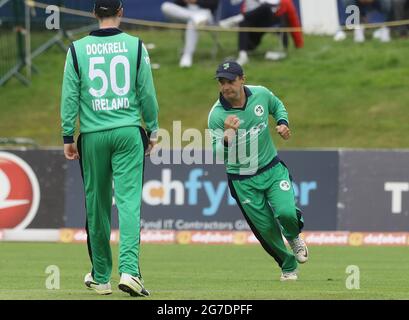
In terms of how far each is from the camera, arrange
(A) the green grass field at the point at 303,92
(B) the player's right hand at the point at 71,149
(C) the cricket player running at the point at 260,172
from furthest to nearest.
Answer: (A) the green grass field at the point at 303,92 < (C) the cricket player running at the point at 260,172 < (B) the player's right hand at the point at 71,149

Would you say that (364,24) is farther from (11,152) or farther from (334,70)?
(11,152)

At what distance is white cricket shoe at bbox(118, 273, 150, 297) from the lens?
32.4 feet

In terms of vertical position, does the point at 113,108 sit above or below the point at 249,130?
above

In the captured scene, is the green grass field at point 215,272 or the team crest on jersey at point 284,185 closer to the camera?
the green grass field at point 215,272

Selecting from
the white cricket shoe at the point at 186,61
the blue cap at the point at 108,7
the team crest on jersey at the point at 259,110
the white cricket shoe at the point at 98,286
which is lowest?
the white cricket shoe at the point at 98,286

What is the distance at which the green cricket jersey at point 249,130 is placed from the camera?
491 inches

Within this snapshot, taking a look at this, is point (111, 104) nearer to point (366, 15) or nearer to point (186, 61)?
point (186, 61)

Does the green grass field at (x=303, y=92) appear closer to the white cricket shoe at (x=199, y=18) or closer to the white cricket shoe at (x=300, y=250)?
the white cricket shoe at (x=199, y=18)

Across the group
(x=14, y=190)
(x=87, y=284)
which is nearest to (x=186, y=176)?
(x=14, y=190)

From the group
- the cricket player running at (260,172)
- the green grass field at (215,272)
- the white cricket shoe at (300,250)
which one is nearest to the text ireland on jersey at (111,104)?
the green grass field at (215,272)

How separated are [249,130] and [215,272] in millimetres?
2162

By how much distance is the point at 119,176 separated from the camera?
1019 centimetres

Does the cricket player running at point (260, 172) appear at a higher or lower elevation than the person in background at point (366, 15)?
lower

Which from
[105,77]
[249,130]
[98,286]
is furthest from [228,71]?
[98,286]
